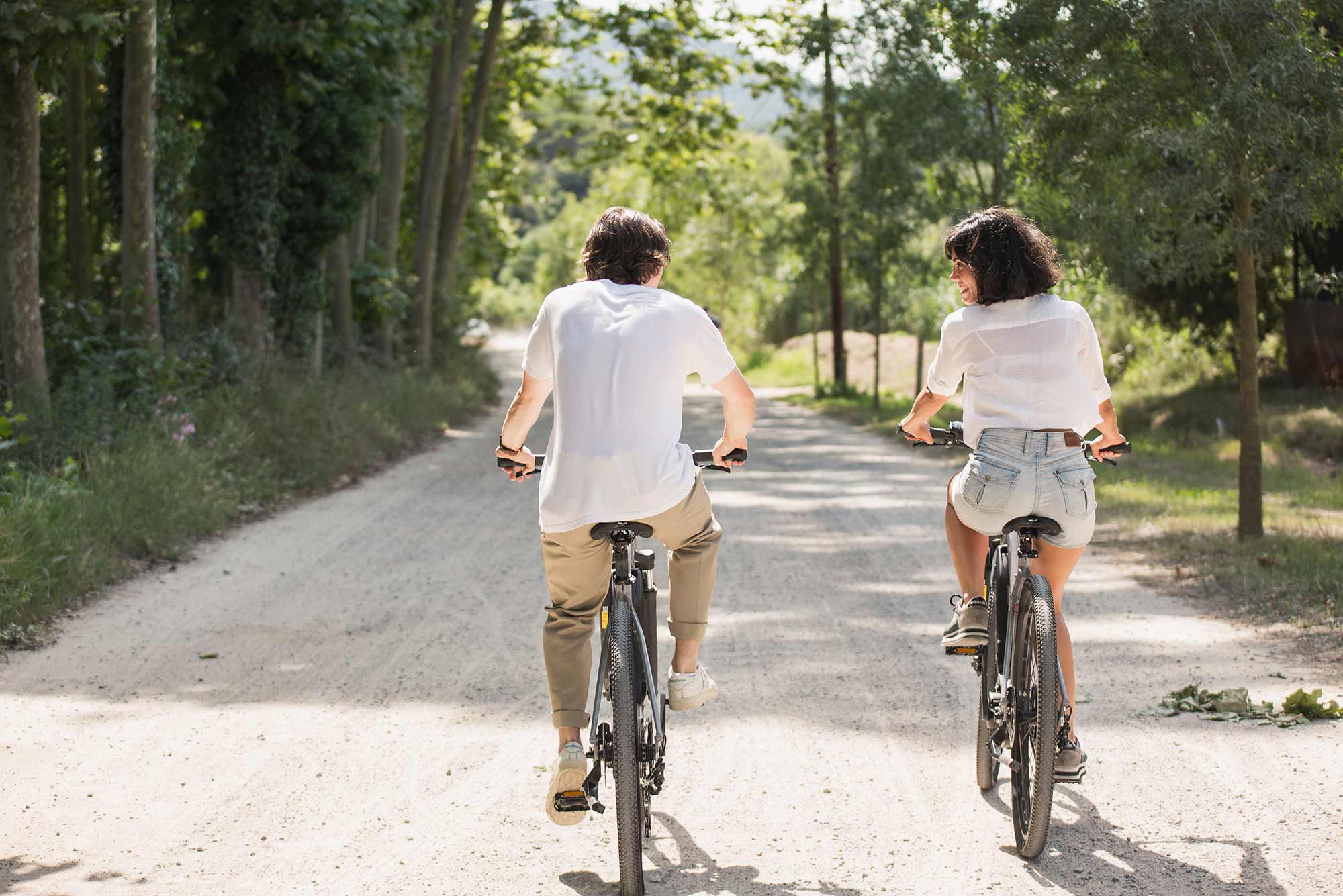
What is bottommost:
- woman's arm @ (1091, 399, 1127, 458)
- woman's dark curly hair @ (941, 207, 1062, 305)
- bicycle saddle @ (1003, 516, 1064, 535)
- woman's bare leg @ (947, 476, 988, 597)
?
woman's bare leg @ (947, 476, 988, 597)

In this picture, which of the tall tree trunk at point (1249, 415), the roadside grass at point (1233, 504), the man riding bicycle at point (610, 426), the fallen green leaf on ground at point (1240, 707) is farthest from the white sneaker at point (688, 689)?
the tall tree trunk at point (1249, 415)

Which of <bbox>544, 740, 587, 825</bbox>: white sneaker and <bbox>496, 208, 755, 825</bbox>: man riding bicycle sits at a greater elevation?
<bbox>496, 208, 755, 825</bbox>: man riding bicycle

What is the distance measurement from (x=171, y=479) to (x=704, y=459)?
285 inches

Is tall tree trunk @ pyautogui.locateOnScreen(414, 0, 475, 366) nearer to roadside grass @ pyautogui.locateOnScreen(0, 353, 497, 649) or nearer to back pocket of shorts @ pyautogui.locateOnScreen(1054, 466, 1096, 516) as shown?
roadside grass @ pyautogui.locateOnScreen(0, 353, 497, 649)

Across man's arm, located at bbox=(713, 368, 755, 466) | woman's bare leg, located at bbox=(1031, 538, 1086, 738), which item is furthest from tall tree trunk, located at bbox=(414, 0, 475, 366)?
woman's bare leg, located at bbox=(1031, 538, 1086, 738)

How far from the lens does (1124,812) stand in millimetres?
4793

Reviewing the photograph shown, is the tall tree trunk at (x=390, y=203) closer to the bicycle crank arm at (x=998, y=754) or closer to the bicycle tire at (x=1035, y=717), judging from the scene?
the bicycle crank arm at (x=998, y=754)

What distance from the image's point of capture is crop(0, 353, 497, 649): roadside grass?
8.16m

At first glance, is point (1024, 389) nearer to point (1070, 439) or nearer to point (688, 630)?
point (1070, 439)

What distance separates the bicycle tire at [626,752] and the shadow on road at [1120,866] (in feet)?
4.06

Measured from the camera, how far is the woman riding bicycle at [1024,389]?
445 centimetres

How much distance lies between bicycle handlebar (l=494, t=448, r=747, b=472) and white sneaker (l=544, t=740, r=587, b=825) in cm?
94

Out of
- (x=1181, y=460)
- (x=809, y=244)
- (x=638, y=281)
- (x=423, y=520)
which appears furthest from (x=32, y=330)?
(x=809, y=244)

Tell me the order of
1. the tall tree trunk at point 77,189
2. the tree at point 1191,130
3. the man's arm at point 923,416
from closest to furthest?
1. the man's arm at point 923,416
2. the tree at point 1191,130
3. the tall tree trunk at point 77,189
